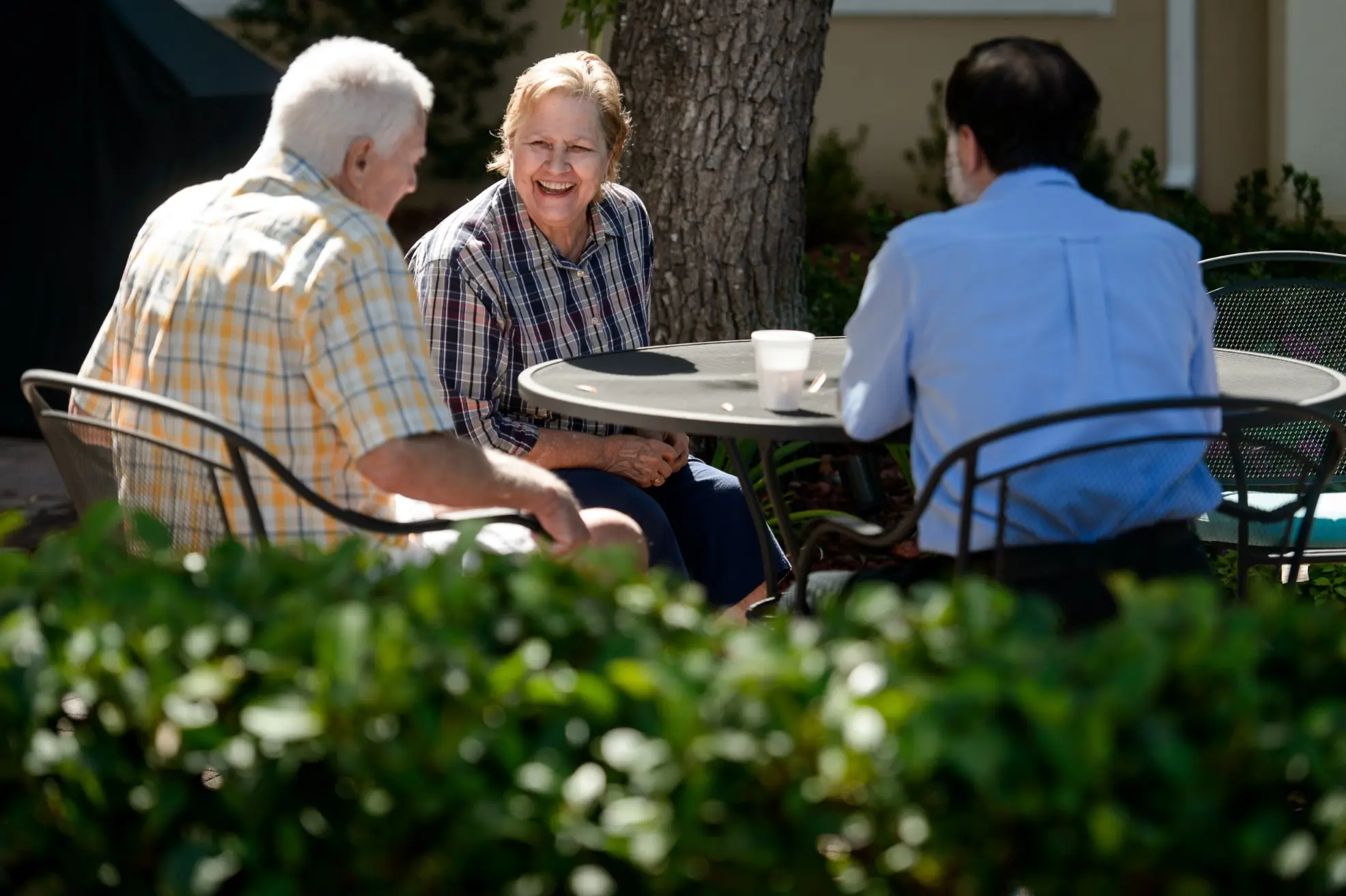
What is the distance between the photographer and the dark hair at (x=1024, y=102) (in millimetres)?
2646

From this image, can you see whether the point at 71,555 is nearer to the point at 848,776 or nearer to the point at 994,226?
the point at 848,776

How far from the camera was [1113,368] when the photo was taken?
8.49ft

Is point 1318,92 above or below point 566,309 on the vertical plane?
above

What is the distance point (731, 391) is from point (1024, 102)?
84 centimetres

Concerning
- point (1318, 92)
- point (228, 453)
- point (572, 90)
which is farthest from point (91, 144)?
point (1318, 92)

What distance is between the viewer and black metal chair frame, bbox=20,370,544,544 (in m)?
2.49

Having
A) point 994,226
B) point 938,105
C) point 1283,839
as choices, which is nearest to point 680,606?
point 1283,839

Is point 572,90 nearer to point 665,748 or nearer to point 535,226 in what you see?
point 535,226

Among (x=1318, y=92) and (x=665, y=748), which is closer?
(x=665, y=748)

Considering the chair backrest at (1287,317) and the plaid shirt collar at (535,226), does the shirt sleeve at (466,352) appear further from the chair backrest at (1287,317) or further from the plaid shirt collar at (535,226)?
the chair backrest at (1287,317)

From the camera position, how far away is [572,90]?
384 centimetres

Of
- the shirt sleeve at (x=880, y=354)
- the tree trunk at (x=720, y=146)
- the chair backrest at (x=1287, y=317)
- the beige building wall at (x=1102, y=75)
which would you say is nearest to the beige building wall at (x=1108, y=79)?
the beige building wall at (x=1102, y=75)

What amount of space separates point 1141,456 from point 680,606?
3.60ft

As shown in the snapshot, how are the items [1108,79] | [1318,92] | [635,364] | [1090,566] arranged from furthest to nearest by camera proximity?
1. [1108,79]
2. [1318,92]
3. [635,364]
4. [1090,566]
